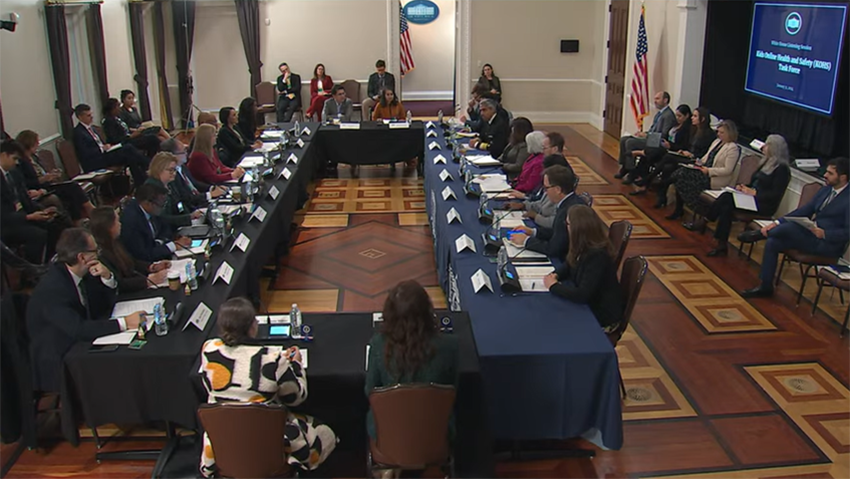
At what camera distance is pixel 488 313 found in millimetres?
3885

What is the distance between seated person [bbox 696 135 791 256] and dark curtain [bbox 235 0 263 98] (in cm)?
859

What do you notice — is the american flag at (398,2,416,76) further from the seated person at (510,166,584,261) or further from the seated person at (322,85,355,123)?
the seated person at (510,166,584,261)

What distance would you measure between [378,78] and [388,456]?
33.3 feet

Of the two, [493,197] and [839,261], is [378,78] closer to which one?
[493,197]

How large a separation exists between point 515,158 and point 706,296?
2.20 metres

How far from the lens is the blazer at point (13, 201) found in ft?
20.2

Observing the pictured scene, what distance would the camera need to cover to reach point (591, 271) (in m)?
3.94

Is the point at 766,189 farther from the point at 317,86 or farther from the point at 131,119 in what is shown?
the point at 317,86

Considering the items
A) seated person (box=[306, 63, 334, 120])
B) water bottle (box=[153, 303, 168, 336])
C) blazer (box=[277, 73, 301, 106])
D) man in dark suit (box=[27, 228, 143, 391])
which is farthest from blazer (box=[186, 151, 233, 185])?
blazer (box=[277, 73, 301, 106])

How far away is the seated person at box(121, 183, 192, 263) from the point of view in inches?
184

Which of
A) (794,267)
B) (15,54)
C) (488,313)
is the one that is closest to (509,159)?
(794,267)

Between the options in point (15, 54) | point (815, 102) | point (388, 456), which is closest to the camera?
point (388, 456)

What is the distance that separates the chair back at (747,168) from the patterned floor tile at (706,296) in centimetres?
100

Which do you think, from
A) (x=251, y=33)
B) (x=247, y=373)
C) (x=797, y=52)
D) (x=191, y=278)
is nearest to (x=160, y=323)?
(x=191, y=278)
